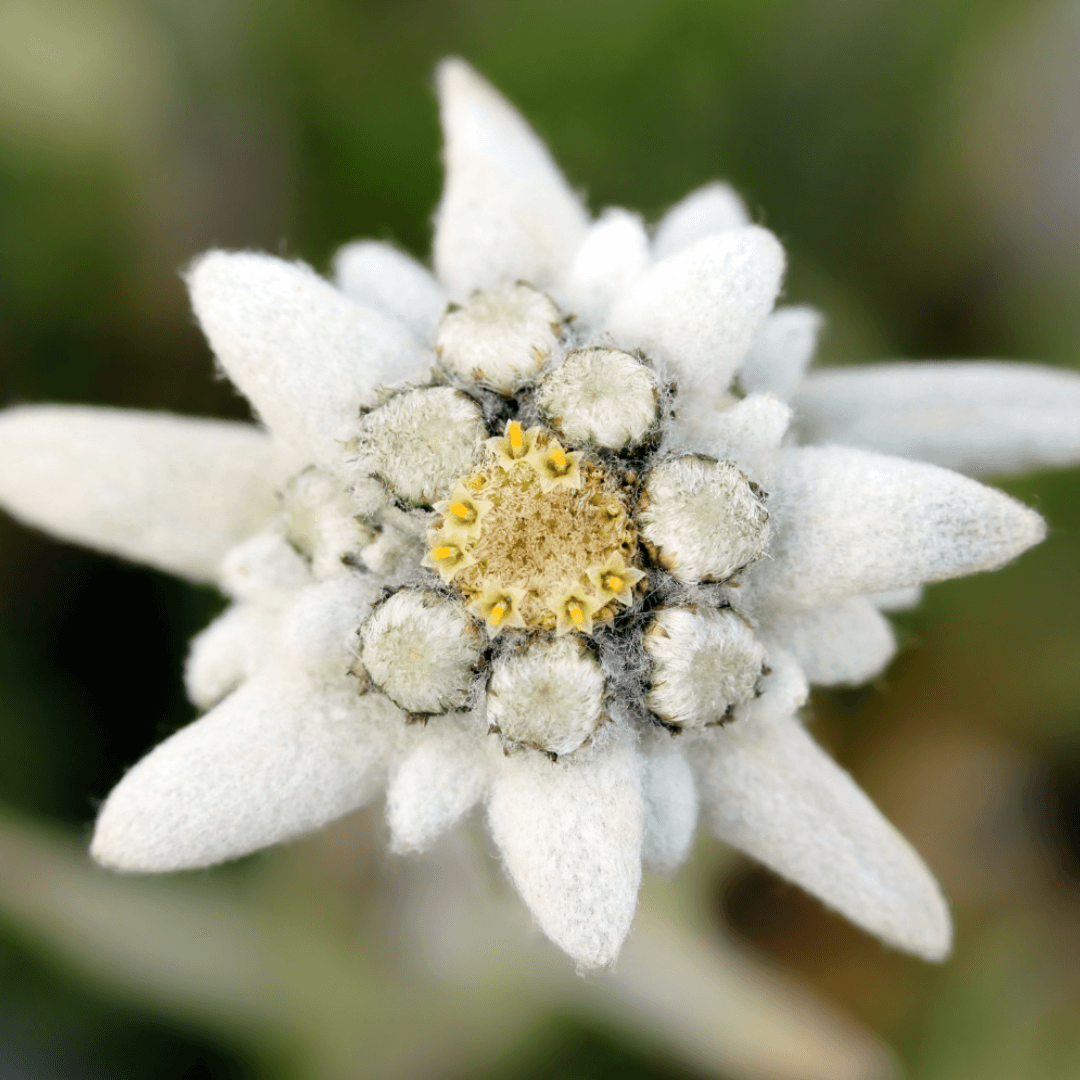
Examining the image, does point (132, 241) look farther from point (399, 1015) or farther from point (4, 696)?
point (399, 1015)

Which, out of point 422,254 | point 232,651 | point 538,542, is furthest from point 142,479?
point 422,254

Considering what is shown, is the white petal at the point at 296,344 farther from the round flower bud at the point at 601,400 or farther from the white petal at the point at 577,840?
the white petal at the point at 577,840

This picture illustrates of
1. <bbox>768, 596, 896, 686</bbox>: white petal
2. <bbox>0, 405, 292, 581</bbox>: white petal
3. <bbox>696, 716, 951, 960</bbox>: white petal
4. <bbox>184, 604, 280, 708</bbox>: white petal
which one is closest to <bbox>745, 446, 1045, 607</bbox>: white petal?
<bbox>768, 596, 896, 686</bbox>: white petal

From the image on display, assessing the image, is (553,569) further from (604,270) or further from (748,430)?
(604,270)

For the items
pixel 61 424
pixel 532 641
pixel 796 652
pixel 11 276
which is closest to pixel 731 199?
pixel 796 652

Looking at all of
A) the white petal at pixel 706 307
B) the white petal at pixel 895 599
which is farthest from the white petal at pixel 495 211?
the white petal at pixel 895 599

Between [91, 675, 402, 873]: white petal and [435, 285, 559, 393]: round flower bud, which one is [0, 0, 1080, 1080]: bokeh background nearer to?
[91, 675, 402, 873]: white petal

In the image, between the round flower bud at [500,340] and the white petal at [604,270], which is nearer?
the round flower bud at [500,340]

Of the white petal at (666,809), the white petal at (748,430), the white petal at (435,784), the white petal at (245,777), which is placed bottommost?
the white petal at (245,777)
